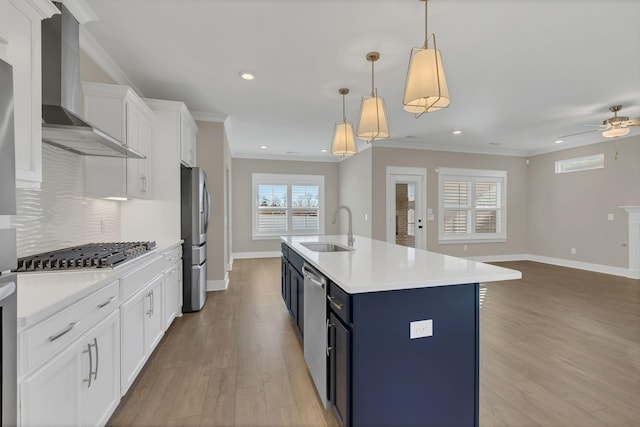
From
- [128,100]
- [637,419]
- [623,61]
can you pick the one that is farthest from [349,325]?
[623,61]

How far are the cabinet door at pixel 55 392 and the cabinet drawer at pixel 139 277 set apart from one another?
0.50m

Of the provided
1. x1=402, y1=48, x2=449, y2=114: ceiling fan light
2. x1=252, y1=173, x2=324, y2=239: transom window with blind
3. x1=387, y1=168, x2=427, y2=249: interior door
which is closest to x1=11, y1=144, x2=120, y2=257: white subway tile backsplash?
x1=402, y1=48, x2=449, y2=114: ceiling fan light

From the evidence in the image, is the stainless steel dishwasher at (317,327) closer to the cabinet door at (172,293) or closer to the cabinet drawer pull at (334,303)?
the cabinet drawer pull at (334,303)

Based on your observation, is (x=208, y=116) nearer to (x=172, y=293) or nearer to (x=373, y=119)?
(x=172, y=293)

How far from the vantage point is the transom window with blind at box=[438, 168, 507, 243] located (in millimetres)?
6695

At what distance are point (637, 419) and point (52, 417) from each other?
9.90 ft

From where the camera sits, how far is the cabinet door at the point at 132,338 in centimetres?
177

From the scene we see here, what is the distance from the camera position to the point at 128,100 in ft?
8.46

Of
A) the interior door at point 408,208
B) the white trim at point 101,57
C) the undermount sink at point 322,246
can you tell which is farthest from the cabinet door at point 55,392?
the interior door at point 408,208

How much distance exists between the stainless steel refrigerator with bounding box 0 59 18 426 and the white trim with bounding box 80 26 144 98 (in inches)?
82.5

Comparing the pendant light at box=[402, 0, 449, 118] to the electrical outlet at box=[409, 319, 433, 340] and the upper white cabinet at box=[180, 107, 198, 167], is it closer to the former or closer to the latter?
the electrical outlet at box=[409, 319, 433, 340]

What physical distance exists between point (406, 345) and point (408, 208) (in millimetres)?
5330

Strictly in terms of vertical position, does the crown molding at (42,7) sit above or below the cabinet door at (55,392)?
above

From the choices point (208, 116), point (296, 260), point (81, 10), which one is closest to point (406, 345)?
point (296, 260)
